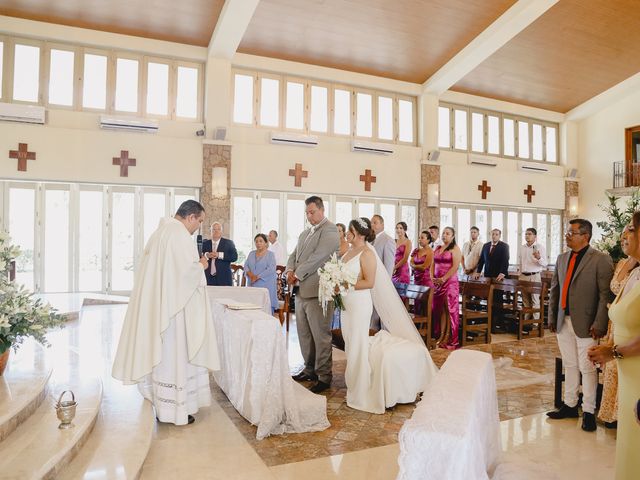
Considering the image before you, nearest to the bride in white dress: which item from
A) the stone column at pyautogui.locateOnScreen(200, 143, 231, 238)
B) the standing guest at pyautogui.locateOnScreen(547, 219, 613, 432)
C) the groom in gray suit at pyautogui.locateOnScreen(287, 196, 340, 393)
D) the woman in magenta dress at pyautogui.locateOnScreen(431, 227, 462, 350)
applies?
the groom in gray suit at pyautogui.locateOnScreen(287, 196, 340, 393)

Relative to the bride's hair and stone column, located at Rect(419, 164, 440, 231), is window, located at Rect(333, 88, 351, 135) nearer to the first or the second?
stone column, located at Rect(419, 164, 440, 231)

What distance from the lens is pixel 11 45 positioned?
9148 mm

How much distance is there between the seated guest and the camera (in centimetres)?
709

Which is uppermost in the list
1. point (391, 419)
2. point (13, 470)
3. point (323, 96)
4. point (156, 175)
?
point (323, 96)

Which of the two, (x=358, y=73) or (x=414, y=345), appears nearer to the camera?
(x=414, y=345)

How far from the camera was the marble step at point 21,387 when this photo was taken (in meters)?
2.86

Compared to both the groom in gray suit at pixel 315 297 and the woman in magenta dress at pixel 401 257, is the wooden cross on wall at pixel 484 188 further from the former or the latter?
the groom in gray suit at pixel 315 297

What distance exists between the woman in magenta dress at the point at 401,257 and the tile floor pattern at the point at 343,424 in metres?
2.31

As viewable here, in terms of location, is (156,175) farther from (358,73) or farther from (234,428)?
(234,428)

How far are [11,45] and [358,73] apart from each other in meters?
7.02

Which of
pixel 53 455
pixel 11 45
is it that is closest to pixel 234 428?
pixel 53 455

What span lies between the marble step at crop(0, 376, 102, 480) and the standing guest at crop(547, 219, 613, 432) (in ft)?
11.5

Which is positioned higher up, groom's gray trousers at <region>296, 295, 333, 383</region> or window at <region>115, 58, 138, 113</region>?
window at <region>115, 58, 138, 113</region>

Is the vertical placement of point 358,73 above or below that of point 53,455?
above
